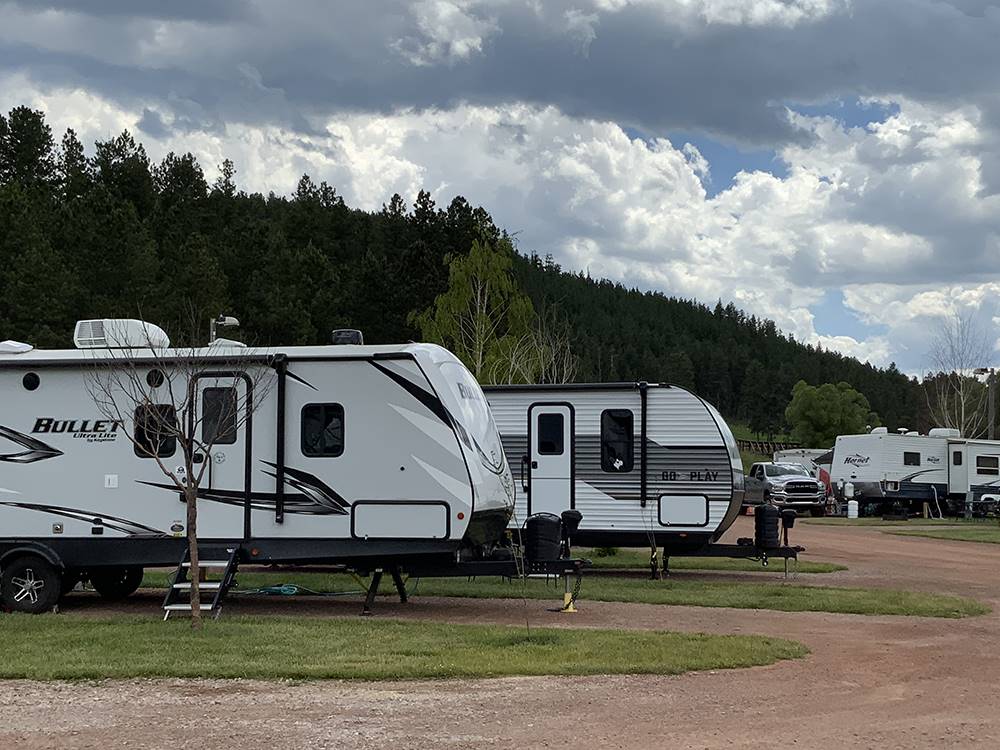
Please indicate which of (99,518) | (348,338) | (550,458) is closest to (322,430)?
(348,338)

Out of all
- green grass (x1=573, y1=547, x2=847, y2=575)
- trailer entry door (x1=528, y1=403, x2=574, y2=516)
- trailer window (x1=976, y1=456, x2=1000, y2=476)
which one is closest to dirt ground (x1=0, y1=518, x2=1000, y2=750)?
trailer entry door (x1=528, y1=403, x2=574, y2=516)

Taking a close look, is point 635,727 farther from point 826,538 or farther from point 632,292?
point 632,292

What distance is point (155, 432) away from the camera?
1373 cm

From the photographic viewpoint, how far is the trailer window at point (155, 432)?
13.5 meters

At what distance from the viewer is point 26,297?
135 feet

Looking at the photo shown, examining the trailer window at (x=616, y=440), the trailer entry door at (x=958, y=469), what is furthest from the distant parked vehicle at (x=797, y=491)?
the trailer window at (x=616, y=440)

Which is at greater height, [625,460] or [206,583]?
[625,460]

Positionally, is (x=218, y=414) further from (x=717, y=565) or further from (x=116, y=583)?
(x=717, y=565)

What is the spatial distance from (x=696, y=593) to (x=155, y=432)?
6815mm

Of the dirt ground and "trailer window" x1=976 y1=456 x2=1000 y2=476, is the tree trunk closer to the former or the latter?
the dirt ground

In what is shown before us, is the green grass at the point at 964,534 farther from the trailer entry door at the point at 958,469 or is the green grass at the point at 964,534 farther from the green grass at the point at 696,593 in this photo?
the green grass at the point at 696,593

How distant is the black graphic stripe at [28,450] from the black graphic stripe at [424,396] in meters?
3.84

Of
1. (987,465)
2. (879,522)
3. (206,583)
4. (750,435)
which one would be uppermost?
(750,435)

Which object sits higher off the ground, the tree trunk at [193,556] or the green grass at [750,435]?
the green grass at [750,435]
